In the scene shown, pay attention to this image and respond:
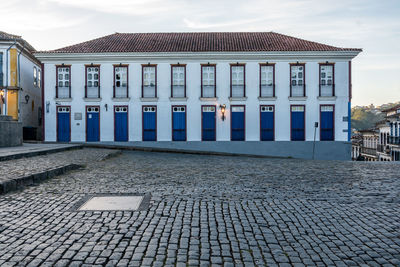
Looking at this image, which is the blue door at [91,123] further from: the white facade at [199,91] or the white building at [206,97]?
the white facade at [199,91]

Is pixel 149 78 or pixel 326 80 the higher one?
pixel 149 78

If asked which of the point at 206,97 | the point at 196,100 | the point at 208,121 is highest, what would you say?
the point at 206,97

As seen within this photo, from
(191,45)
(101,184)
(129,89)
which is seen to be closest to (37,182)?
(101,184)

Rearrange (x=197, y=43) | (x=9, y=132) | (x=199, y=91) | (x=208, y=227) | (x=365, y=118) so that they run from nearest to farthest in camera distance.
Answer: (x=208, y=227)
(x=9, y=132)
(x=199, y=91)
(x=197, y=43)
(x=365, y=118)

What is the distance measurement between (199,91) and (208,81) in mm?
909

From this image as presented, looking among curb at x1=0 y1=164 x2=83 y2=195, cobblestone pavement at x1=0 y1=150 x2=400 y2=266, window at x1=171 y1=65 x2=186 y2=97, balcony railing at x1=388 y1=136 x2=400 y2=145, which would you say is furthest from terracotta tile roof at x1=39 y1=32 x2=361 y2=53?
balcony railing at x1=388 y1=136 x2=400 y2=145

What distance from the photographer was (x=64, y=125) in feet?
77.6

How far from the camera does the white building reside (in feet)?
75.8

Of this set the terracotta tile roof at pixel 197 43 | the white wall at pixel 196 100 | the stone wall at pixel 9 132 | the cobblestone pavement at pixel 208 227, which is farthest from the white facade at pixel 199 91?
the cobblestone pavement at pixel 208 227

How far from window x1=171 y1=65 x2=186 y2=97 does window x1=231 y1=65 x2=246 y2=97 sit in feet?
10.6

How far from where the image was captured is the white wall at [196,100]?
76.0 ft

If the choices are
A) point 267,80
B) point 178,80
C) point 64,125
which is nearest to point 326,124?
point 267,80

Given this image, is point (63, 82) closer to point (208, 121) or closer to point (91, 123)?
point (91, 123)

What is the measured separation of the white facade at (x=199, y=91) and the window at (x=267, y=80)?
0.27 meters
